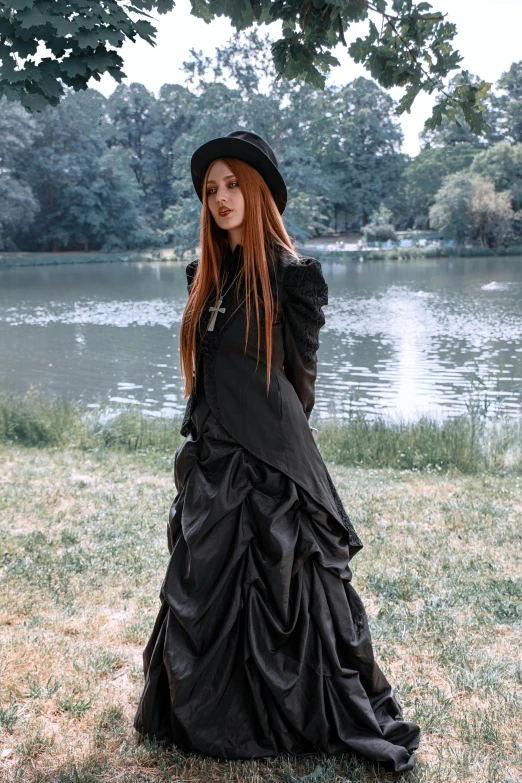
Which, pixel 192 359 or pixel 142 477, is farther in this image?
pixel 142 477

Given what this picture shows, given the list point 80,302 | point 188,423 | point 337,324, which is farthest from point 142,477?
point 80,302

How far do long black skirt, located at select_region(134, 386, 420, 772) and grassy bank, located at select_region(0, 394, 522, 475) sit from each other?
4775 mm

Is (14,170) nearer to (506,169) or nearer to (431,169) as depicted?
(431,169)

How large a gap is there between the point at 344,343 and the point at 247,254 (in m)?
15.5

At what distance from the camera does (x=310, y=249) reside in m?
47.9

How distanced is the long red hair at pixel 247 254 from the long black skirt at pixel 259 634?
1.19 ft

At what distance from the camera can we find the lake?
12.6 metres

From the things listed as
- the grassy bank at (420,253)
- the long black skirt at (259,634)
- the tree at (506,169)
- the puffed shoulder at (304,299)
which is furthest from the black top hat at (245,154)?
the tree at (506,169)

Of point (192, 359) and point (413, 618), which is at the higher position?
point (192, 359)

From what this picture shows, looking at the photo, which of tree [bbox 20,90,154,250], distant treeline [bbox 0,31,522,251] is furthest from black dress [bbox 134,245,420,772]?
tree [bbox 20,90,154,250]

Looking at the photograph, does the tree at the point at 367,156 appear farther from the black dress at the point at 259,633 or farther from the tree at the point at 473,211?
the black dress at the point at 259,633

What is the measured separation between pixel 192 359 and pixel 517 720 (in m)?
1.78

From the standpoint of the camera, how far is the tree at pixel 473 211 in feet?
151

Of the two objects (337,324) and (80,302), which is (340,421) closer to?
(337,324)
